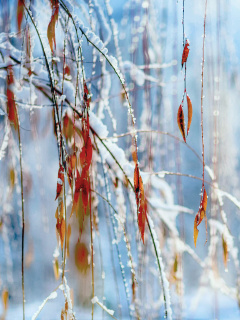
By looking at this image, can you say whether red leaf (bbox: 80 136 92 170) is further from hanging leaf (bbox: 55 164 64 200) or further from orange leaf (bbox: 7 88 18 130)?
orange leaf (bbox: 7 88 18 130)

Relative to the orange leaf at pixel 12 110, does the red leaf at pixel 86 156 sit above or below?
below

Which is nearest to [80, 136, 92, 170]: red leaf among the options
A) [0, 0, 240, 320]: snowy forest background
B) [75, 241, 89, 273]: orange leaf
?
[0, 0, 240, 320]: snowy forest background

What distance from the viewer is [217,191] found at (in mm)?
526

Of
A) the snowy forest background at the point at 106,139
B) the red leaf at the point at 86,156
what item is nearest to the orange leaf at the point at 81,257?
the snowy forest background at the point at 106,139

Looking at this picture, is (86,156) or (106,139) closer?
(86,156)

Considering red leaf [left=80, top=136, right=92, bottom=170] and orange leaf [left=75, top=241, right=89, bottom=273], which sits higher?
red leaf [left=80, top=136, right=92, bottom=170]

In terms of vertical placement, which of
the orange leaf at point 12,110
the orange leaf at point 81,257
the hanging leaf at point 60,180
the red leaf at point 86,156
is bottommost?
the orange leaf at point 81,257

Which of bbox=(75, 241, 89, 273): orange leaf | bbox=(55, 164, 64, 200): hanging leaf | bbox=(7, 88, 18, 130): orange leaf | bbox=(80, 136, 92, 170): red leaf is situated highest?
bbox=(7, 88, 18, 130): orange leaf

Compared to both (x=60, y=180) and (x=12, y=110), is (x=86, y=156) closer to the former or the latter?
(x=60, y=180)

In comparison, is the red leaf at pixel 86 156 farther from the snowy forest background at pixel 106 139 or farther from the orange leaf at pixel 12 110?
the orange leaf at pixel 12 110

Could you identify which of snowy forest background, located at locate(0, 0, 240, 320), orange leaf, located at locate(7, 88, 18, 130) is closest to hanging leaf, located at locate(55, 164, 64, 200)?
snowy forest background, located at locate(0, 0, 240, 320)

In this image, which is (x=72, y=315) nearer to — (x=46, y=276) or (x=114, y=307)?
(x=114, y=307)

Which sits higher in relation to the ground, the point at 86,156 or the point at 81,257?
the point at 86,156

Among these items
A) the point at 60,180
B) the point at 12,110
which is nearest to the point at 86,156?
the point at 60,180
